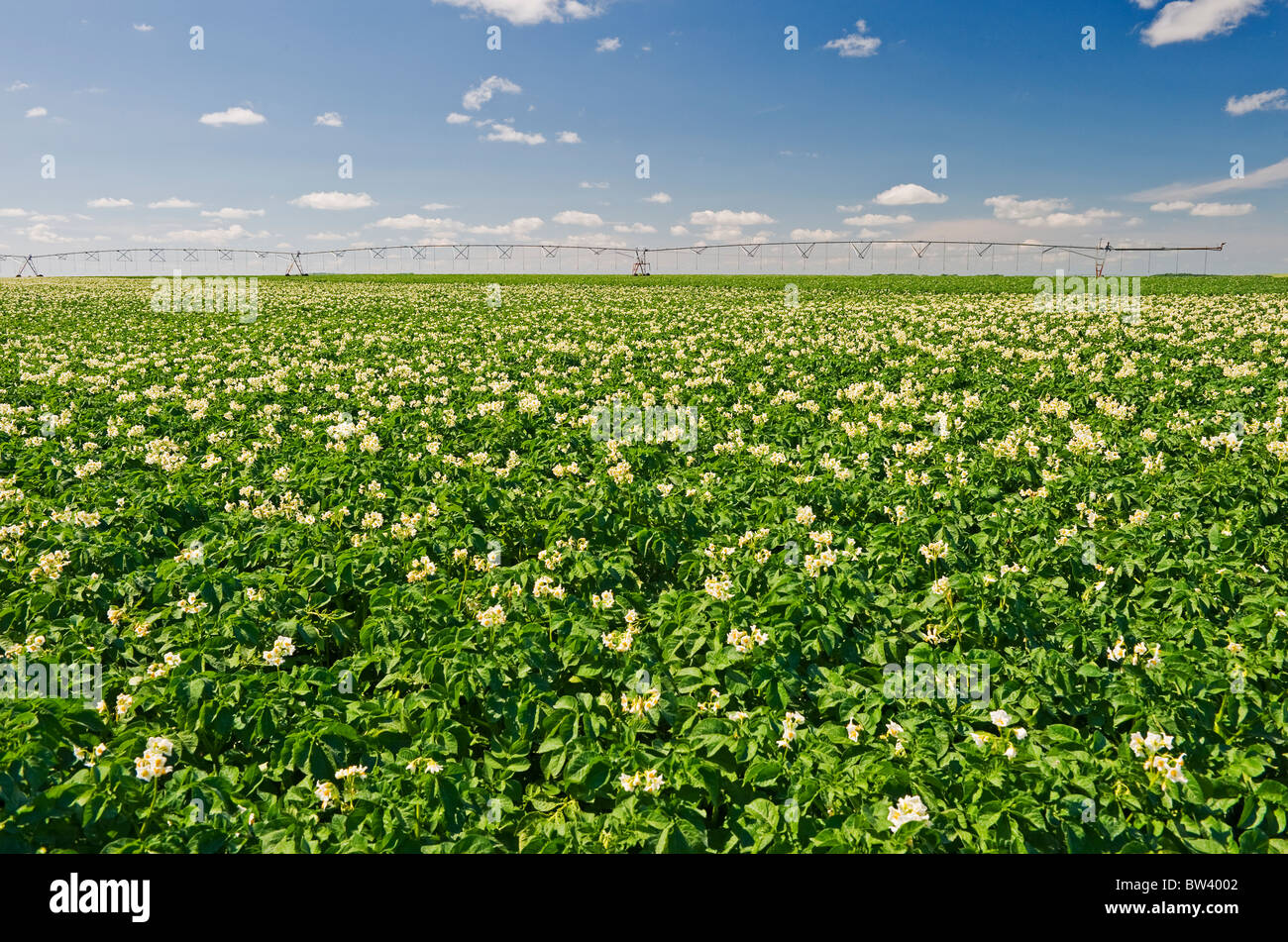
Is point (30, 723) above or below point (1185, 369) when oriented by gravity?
below

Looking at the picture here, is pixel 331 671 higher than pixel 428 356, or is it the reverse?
pixel 428 356

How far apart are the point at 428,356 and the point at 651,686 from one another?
1742 cm

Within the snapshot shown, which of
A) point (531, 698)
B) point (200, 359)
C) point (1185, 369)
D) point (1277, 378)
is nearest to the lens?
point (531, 698)

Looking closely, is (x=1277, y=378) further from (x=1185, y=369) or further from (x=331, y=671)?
(x=331, y=671)

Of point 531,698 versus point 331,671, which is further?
point 331,671

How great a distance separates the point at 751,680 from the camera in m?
4.62

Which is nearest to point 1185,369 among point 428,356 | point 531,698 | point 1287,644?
point 1287,644

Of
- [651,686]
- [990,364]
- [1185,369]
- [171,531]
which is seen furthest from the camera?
[990,364]

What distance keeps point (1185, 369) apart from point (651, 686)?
54.7 feet
